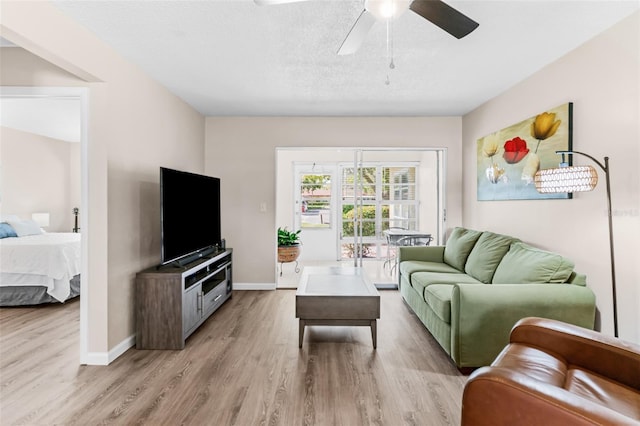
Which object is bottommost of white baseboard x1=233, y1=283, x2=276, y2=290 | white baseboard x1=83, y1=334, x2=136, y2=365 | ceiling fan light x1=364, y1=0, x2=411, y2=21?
white baseboard x1=83, y1=334, x2=136, y2=365

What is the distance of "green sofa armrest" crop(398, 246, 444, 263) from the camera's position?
14.1 feet

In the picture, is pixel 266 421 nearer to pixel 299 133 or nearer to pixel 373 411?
pixel 373 411

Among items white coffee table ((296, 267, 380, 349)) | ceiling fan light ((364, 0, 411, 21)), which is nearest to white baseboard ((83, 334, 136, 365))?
white coffee table ((296, 267, 380, 349))

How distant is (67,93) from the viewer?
261cm

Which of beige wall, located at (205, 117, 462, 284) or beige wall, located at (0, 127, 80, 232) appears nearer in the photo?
beige wall, located at (205, 117, 462, 284)

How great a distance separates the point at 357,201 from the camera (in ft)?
16.3

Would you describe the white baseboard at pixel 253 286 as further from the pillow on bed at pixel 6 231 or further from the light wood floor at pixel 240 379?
the pillow on bed at pixel 6 231

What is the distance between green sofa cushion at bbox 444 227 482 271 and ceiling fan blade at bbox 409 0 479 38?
2561mm

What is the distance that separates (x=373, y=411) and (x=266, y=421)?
642 mm

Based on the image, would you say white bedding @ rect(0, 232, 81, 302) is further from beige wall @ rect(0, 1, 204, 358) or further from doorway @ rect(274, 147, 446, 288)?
doorway @ rect(274, 147, 446, 288)

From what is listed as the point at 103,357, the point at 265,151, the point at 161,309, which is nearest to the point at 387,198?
the point at 265,151

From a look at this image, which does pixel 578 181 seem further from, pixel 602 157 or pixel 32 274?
pixel 32 274

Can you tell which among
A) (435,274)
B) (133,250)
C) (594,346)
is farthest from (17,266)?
(594,346)

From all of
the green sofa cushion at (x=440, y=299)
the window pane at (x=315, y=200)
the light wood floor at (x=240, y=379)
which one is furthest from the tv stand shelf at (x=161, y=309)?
the window pane at (x=315, y=200)
